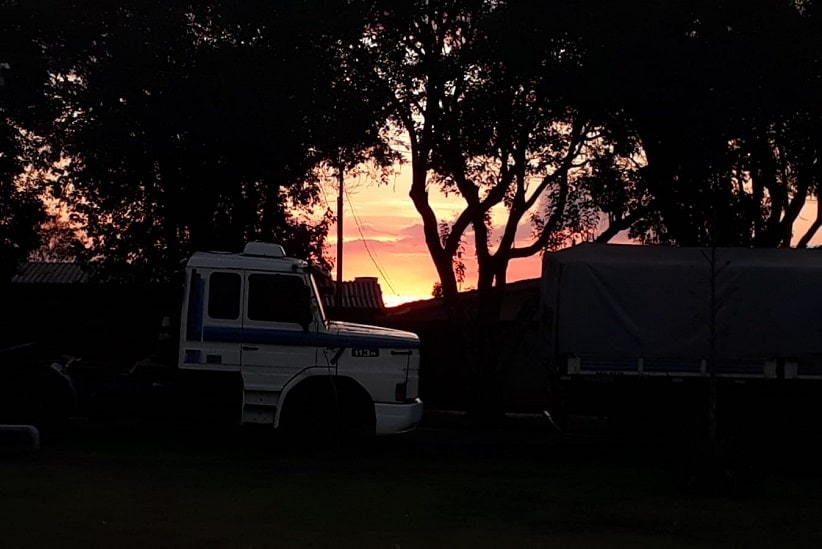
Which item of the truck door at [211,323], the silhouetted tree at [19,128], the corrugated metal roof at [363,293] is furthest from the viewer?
the corrugated metal roof at [363,293]

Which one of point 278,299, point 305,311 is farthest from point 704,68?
point 278,299

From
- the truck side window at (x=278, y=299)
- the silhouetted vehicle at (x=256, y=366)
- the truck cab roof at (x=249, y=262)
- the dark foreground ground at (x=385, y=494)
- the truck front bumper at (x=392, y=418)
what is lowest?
the dark foreground ground at (x=385, y=494)

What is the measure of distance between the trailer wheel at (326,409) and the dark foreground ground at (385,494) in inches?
12.9

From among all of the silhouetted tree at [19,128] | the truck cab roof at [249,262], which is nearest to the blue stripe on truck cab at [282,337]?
the truck cab roof at [249,262]

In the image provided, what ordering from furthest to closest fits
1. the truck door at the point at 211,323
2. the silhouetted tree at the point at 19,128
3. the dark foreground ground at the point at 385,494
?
the silhouetted tree at the point at 19,128 < the truck door at the point at 211,323 < the dark foreground ground at the point at 385,494

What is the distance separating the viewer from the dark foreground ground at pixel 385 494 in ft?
39.7

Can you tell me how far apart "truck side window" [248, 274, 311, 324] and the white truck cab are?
0.05 ft

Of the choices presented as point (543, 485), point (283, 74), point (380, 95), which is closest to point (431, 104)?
point (380, 95)

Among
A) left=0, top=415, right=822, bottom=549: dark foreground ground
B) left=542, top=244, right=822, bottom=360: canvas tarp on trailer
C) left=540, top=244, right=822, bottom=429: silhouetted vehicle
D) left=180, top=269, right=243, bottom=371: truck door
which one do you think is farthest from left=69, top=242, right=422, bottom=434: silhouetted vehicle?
left=542, top=244, right=822, bottom=360: canvas tarp on trailer

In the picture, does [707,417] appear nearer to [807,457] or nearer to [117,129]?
[807,457]

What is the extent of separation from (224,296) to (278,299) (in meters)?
0.82

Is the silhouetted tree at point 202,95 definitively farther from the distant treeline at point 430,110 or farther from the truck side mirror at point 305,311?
the truck side mirror at point 305,311

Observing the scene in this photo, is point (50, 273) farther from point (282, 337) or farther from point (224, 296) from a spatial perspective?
point (282, 337)

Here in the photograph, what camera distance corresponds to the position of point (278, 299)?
19.6 metres
